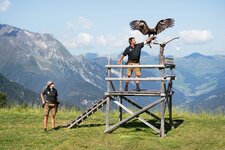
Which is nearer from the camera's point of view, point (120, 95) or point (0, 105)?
point (120, 95)

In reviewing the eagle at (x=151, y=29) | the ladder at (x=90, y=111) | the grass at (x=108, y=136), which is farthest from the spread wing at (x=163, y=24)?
the grass at (x=108, y=136)

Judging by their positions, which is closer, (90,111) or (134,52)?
(134,52)

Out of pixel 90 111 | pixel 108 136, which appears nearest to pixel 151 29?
pixel 90 111

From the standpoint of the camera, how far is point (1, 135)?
67.5 feet

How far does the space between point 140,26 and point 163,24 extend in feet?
4.40

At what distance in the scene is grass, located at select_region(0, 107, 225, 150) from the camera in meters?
18.1

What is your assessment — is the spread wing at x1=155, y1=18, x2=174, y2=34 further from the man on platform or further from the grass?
the grass

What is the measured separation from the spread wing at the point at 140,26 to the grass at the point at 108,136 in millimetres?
5837

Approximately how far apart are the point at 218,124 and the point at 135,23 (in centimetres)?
869

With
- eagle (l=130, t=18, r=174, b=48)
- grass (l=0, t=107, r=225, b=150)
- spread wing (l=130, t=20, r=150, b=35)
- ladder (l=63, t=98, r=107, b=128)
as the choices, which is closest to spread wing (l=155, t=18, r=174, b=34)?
eagle (l=130, t=18, r=174, b=48)

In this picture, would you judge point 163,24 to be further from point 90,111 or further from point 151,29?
point 90,111

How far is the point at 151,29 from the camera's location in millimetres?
22547

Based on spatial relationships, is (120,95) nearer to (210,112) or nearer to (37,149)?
(37,149)

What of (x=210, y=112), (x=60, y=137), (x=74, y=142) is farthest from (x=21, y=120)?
(x=210, y=112)
